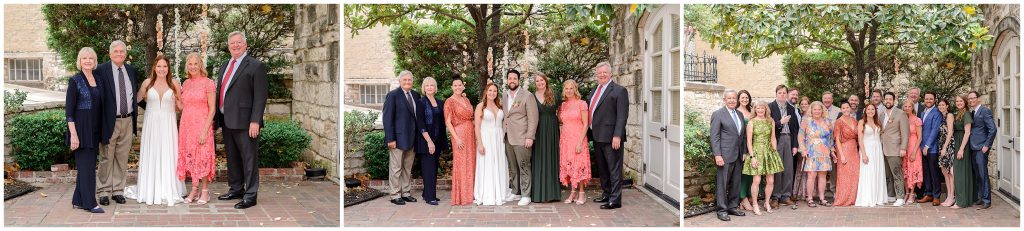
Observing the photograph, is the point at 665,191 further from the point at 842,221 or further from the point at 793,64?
the point at 793,64

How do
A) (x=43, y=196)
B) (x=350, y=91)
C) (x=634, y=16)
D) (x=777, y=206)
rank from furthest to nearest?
(x=350, y=91) → (x=634, y=16) → (x=777, y=206) → (x=43, y=196)

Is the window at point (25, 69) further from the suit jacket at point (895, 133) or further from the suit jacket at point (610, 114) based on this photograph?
the suit jacket at point (895, 133)

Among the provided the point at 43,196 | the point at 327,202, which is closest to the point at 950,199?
the point at 327,202

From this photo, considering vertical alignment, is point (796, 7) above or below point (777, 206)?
above

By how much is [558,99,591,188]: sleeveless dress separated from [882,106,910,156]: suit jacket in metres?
2.54

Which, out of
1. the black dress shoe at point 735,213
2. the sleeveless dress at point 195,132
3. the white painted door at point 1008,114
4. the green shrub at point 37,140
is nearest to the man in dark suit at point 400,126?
the sleeveless dress at point 195,132

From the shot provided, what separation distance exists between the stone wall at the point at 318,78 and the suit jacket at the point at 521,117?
4.89ft

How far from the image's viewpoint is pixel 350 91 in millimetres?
10117

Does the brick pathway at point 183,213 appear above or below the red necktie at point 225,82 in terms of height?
below

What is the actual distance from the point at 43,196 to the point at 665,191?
4.63m

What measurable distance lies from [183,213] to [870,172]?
17.2ft

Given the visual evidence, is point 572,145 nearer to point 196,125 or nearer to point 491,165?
point 491,165

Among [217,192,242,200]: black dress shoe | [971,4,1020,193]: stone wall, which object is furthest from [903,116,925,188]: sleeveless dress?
[217,192,242,200]: black dress shoe

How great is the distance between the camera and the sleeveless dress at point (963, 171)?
268 inches
